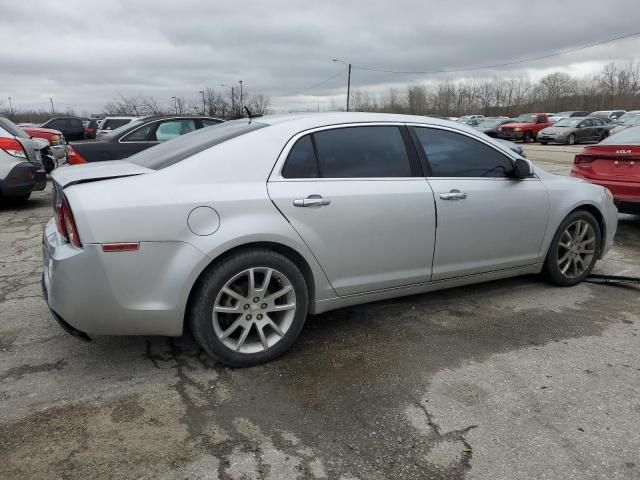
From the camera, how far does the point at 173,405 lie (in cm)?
270

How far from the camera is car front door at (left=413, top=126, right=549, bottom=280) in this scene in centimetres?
366

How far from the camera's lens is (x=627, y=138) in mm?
6520

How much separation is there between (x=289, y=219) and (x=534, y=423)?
5.62 feet

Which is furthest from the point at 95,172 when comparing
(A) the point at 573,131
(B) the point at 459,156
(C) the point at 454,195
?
(A) the point at 573,131

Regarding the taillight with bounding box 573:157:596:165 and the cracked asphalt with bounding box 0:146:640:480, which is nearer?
the cracked asphalt with bounding box 0:146:640:480

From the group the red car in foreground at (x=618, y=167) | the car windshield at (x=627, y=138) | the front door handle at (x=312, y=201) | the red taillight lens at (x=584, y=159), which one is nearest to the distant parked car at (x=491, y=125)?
the car windshield at (x=627, y=138)

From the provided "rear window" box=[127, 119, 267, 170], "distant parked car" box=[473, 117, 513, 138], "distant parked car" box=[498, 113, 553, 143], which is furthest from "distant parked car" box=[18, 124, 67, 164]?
"distant parked car" box=[473, 117, 513, 138]

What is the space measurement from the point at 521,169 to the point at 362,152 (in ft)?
4.54

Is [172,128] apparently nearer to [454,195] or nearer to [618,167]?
[454,195]

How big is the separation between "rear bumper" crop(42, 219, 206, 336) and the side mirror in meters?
2.56

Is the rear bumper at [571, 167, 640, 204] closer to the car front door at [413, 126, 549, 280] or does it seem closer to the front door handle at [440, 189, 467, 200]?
the car front door at [413, 126, 549, 280]

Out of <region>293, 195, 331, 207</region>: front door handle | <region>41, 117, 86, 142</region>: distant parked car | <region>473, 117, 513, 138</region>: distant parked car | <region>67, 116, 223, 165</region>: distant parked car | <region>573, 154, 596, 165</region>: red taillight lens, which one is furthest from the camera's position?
<region>473, 117, 513, 138</region>: distant parked car

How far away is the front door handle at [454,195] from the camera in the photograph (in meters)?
3.60

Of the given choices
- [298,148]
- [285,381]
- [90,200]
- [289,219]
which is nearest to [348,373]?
[285,381]
